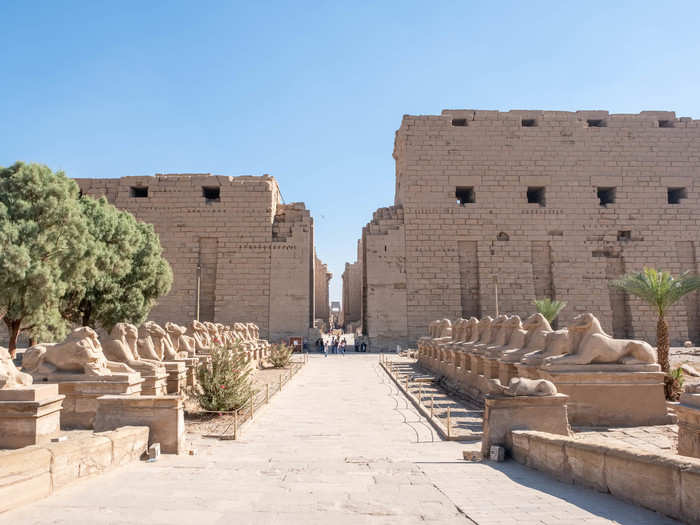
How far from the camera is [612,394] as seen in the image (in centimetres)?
745

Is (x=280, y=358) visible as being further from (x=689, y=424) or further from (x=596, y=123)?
(x=596, y=123)

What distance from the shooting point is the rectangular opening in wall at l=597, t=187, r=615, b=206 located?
2516 centimetres

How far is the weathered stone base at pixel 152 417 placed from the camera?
5328mm

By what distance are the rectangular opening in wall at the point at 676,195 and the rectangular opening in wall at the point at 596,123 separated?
462cm

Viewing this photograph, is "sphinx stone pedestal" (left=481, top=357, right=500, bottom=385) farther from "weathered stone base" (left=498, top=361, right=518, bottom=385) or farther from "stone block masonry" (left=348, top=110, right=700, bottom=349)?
"stone block masonry" (left=348, top=110, right=700, bottom=349)

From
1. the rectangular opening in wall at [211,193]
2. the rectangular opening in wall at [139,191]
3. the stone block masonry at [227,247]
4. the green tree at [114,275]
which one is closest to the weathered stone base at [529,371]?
the green tree at [114,275]

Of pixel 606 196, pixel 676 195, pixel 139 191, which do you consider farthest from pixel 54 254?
pixel 676 195

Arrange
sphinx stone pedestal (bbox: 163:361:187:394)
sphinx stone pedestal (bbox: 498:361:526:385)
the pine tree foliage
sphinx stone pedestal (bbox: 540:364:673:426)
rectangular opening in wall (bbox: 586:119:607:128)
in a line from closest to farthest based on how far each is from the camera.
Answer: sphinx stone pedestal (bbox: 540:364:673:426) → sphinx stone pedestal (bbox: 498:361:526:385) → sphinx stone pedestal (bbox: 163:361:187:394) → the pine tree foliage → rectangular opening in wall (bbox: 586:119:607:128)

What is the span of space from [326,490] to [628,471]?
2.14 m

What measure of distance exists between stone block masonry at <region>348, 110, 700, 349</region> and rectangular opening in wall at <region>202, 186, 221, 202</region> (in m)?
7.67

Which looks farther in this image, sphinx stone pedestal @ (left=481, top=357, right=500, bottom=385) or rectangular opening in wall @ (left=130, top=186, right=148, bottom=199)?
rectangular opening in wall @ (left=130, top=186, right=148, bottom=199)

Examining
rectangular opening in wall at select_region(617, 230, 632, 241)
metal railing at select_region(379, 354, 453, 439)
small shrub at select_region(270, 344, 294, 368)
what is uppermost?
rectangular opening in wall at select_region(617, 230, 632, 241)

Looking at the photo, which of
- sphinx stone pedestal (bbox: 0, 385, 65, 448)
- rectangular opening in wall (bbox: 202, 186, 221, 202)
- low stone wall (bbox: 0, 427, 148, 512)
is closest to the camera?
low stone wall (bbox: 0, 427, 148, 512)

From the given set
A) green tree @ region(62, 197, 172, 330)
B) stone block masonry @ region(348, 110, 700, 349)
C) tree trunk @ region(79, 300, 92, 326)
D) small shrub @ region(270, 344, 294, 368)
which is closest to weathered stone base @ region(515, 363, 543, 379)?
small shrub @ region(270, 344, 294, 368)
